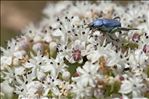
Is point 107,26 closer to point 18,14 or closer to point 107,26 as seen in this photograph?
point 107,26

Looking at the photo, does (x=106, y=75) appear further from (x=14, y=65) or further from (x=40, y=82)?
(x=14, y=65)

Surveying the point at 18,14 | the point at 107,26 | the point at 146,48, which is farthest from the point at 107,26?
the point at 18,14

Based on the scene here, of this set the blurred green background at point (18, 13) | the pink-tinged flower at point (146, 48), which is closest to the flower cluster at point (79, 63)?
the pink-tinged flower at point (146, 48)

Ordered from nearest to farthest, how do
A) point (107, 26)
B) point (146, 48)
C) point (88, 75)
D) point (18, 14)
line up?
1. point (88, 75)
2. point (146, 48)
3. point (107, 26)
4. point (18, 14)

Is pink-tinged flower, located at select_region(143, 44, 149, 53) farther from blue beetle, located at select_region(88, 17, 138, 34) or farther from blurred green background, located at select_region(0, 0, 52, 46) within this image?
blurred green background, located at select_region(0, 0, 52, 46)

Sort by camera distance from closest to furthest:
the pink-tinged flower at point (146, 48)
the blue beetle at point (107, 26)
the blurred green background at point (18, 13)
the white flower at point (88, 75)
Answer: the white flower at point (88, 75)
the pink-tinged flower at point (146, 48)
the blue beetle at point (107, 26)
the blurred green background at point (18, 13)

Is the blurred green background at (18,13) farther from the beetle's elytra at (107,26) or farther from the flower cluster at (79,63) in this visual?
the beetle's elytra at (107,26)
